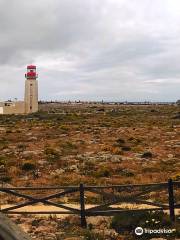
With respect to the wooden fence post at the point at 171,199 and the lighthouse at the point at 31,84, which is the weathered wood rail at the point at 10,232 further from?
the lighthouse at the point at 31,84

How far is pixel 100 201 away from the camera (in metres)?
16.9

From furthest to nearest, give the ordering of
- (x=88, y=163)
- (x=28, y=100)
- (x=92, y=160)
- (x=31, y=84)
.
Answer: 1. (x=28, y=100)
2. (x=31, y=84)
3. (x=92, y=160)
4. (x=88, y=163)

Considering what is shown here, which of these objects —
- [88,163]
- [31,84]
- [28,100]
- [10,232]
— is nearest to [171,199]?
[10,232]

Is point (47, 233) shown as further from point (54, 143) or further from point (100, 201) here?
point (54, 143)

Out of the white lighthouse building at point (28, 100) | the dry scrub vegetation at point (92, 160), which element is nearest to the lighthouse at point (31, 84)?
the white lighthouse building at point (28, 100)

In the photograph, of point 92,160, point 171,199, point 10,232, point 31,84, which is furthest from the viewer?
point 31,84

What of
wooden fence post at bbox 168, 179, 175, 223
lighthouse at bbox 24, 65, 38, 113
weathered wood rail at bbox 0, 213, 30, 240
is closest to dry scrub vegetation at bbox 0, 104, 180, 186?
wooden fence post at bbox 168, 179, 175, 223

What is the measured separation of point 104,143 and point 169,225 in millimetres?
26005

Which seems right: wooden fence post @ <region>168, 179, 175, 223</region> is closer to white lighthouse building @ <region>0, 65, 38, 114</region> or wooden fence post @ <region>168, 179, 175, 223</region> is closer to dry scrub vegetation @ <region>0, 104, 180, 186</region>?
dry scrub vegetation @ <region>0, 104, 180, 186</region>

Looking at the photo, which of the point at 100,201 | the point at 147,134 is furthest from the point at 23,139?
the point at 100,201

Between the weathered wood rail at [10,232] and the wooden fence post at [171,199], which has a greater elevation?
the weathered wood rail at [10,232]

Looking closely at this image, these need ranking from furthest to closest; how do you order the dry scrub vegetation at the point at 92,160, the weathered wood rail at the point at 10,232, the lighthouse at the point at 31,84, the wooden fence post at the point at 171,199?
the lighthouse at the point at 31,84 → the dry scrub vegetation at the point at 92,160 → the wooden fence post at the point at 171,199 → the weathered wood rail at the point at 10,232

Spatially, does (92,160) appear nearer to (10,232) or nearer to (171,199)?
(171,199)

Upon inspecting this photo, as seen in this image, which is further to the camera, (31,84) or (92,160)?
(31,84)
